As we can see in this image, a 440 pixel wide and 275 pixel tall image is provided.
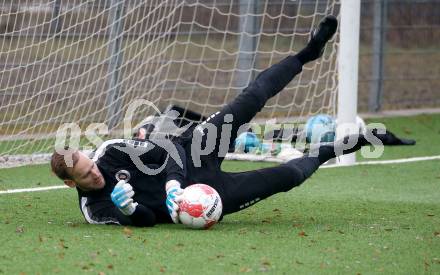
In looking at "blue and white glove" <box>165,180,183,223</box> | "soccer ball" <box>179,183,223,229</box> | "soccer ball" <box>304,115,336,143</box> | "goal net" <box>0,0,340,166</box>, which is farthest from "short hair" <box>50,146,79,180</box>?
"soccer ball" <box>304,115,336,143</box>

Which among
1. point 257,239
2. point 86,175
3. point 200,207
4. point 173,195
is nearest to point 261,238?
point 257,239

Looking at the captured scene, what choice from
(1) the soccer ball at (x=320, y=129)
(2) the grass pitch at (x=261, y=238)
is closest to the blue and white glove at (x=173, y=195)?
(2) the grass pitch at (x=261, y=238)

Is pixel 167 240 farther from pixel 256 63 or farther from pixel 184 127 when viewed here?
pixel 256 63

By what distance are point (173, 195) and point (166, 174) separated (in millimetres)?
323

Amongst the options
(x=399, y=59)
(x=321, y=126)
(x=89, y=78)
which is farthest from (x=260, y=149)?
(x=399, y=59)

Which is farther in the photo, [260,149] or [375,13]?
[375,13]

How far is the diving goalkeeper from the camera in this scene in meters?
6.58

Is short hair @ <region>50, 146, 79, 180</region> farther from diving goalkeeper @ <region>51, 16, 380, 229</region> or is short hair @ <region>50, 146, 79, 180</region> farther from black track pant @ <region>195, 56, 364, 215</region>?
black track pant @ <region>195, 56, 364, 215</region>

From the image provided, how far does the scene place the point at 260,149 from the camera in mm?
10445

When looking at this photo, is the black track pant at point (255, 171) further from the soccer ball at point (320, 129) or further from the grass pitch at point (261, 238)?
the soccer ball at point (320, 129)

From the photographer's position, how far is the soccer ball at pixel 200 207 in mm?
6457

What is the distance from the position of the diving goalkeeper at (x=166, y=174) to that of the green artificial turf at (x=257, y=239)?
0.46 feet

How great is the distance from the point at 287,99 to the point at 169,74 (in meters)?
1.67

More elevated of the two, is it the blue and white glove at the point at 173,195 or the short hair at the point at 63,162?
the short hair at the point at 63,162
